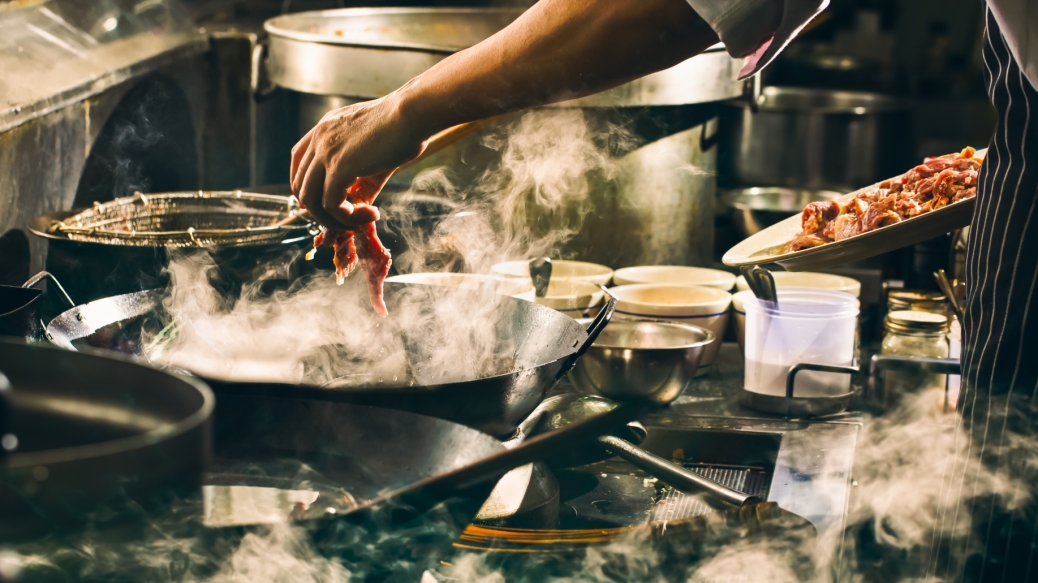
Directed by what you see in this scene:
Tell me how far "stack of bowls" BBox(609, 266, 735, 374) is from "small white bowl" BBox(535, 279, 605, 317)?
55 millimetres

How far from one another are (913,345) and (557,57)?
58.4 inches

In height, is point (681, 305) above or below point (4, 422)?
below

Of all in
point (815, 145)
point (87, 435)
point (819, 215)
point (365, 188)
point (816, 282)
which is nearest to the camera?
point (87, 435)

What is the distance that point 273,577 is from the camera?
46.3 inches

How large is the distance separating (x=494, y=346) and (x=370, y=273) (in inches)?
12.0

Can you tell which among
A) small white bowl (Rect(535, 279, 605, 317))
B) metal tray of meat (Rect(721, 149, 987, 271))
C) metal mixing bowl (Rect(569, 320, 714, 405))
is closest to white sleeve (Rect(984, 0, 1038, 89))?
metal tray of meat (Rect(721, 149, 987, 271))

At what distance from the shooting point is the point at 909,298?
2.57 meters

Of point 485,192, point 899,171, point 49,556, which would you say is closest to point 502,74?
point 49,556

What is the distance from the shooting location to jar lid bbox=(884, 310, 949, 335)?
2318mm

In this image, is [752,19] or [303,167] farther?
[303,167]

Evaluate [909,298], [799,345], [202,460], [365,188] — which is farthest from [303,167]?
[909,298]

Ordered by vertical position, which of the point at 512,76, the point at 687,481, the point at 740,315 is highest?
the point at 512,76

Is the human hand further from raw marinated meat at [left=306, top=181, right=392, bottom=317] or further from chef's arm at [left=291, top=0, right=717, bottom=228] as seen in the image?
raw marinated meat at [left=306, top=181, right=392, bottom=317]

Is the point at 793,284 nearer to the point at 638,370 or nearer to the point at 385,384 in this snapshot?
the point at 638,370
